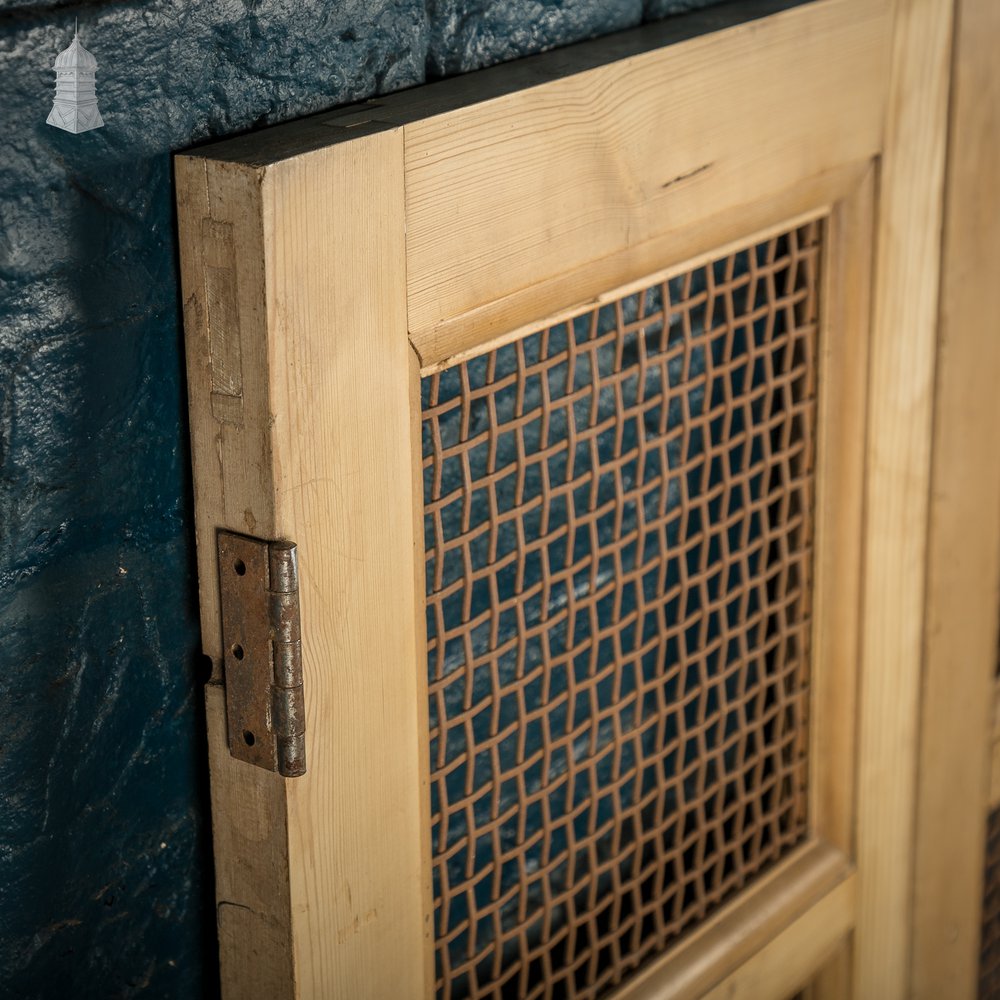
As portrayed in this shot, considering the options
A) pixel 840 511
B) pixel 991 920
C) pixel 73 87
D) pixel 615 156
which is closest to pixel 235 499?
pixel 73 87

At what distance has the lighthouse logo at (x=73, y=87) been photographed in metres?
0.71

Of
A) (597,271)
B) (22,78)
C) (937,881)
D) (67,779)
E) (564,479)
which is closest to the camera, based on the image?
(22,78)

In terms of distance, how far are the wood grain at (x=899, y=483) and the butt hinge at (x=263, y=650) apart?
0.58 metres

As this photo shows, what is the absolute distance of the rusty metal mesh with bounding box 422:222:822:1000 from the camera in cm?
99

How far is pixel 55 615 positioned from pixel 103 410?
0.11 m

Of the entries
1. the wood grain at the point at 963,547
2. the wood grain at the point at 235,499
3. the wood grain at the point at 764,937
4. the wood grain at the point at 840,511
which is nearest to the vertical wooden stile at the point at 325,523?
the wood grain at the point at 235,499

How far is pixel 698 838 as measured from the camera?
122 cm

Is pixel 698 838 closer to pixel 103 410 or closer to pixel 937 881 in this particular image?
pixel 937 881

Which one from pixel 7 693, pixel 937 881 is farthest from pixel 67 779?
pixel 937 881

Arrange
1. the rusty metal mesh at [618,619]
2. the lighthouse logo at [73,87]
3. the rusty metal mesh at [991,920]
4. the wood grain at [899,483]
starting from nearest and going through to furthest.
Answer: the lighthouse logo at [73,87]
the rusty metal mesh at [618,619]
the wood grain at [899,483]
the rusty metal mesh at [991,920]

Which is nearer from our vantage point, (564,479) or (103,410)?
(103,410)

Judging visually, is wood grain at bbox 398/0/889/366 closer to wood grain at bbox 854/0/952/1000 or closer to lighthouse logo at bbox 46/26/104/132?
wood grain at bbox 854/0/952/1000

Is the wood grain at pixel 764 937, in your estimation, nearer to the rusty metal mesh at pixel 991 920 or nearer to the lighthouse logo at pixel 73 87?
the rusty metal mesh at pixel 991 920

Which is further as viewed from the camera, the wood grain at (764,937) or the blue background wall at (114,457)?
the wood grain at (764,937)
